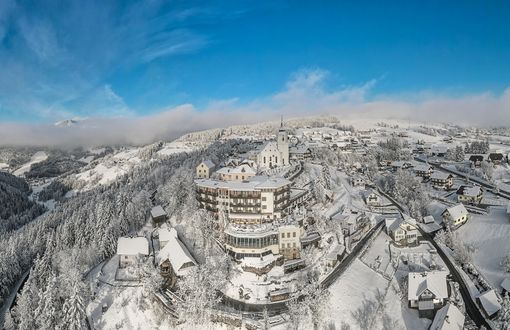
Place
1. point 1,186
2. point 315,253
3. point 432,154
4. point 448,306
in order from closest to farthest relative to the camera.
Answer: point 448,306 → point 315,253 → point 432,154 → point 1,186

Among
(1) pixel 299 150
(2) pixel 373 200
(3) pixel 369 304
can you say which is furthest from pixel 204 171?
(3) pixel 369 304

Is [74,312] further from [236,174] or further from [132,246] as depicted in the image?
[236,174]

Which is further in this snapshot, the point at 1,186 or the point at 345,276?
the point at 1,186

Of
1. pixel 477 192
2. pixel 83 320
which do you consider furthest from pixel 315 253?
pixel 477 192

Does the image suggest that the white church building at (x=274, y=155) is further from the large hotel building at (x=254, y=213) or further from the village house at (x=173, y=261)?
the village house at (x=173, y=261)

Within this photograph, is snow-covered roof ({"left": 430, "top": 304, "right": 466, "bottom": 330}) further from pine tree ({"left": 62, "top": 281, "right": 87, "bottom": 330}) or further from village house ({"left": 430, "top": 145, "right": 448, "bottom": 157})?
village house ({"left": 430, "top": 145, "right": 448, "bottom": 157})

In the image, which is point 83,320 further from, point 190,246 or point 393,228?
point 393,228
